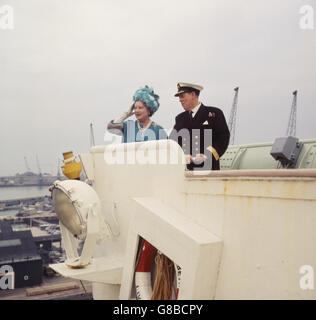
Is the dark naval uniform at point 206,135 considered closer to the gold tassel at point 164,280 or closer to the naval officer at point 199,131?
the naval officer at point 199,131

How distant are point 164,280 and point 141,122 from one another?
2.91m

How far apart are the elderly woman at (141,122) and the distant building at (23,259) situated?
31.7 metres

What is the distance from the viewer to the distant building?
34969 millimetres

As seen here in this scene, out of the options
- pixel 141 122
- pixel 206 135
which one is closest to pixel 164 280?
pixel 206 135

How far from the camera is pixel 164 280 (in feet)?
15.4

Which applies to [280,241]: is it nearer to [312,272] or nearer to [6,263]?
[312,272]

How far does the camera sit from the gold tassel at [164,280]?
4.70m

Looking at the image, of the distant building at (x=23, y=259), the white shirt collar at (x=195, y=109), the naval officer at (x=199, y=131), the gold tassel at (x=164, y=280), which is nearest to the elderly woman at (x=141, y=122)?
the naval officer at (x=199, y=131)

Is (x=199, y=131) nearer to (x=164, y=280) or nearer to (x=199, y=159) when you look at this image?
(x=199, y=159)

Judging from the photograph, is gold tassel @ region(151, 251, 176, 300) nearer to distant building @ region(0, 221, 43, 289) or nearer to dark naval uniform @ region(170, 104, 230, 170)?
dark naval uniform @ region(170, 104, 230, 170)

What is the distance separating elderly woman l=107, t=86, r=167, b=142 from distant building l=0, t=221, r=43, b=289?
104 ft

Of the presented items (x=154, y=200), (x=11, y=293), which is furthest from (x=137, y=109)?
(x=11, y=293)

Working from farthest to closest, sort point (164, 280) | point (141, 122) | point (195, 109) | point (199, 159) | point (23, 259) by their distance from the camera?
1. point (23, 259)
2. point (141, 122)
3. point (195, 109)
4. point (199, 159)
5. point (164, 280)
